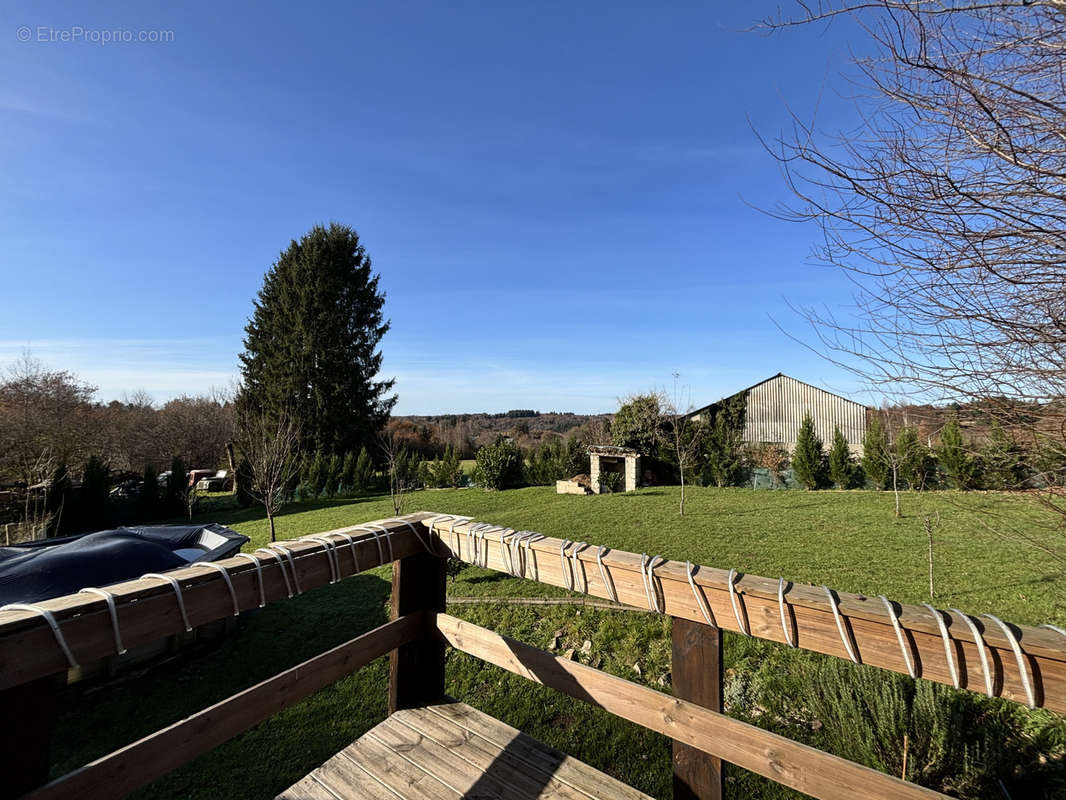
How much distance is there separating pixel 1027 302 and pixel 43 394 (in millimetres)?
23125

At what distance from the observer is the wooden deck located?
60.2 inches

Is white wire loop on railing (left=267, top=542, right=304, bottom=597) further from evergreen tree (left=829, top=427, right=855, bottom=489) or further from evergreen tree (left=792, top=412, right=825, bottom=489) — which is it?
evergreen tree (left=829, top=427, right=855, bottom=489)

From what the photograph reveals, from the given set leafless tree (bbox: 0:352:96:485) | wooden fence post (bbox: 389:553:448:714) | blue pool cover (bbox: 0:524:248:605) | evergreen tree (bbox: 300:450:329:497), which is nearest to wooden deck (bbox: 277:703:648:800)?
wooden fence post (bbox: 389:553:448:714)

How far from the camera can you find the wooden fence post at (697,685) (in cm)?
126

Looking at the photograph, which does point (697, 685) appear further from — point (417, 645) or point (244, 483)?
point (244, 483)

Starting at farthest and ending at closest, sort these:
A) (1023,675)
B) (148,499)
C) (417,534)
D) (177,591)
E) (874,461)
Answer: (148,499)
(874,461)
(417,534)
(177,591)
(1023,675)

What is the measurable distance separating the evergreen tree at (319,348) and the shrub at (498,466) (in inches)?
290

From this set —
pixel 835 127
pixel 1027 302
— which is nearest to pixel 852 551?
pixel 1027 302

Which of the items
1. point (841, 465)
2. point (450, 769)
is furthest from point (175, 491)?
point (841, 465)

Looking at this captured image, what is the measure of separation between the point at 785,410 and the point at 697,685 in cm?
1821

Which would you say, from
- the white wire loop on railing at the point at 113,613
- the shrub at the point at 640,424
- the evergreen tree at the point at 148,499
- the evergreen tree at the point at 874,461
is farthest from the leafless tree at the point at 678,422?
the evergreen tree at the point at 148,499

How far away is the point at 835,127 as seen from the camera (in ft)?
5.55

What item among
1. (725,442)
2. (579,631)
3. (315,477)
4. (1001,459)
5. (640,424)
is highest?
(640,424)

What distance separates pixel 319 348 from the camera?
20.8 meters
